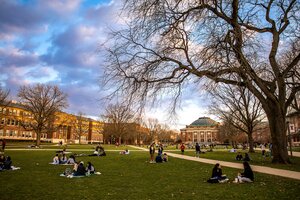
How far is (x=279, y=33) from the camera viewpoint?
19859 millimetres

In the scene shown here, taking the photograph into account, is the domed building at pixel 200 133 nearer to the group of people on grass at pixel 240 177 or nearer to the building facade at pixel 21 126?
the building facade at pixel 21 126

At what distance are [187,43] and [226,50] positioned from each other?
21.0 feet

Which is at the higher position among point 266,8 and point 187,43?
point 266,8

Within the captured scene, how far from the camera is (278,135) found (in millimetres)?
20391

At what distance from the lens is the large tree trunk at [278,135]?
20172mm

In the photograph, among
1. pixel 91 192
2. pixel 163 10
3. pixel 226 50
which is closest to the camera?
pixel 91 192

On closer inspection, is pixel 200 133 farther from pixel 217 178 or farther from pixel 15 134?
pixel 217 178

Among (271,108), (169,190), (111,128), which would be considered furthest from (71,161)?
(111,128)

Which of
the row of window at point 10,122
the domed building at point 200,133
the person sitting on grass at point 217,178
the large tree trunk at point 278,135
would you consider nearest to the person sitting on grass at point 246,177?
the person sitting on grass at point 217,178

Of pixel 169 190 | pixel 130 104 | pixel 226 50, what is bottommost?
pixel 169 190

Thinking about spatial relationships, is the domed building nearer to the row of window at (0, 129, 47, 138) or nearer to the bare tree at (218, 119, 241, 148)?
the bare tree at (218, 119, 241, 148)

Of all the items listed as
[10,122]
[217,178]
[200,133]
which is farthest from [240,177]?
[200,133]

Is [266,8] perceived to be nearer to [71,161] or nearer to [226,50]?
[226,50]

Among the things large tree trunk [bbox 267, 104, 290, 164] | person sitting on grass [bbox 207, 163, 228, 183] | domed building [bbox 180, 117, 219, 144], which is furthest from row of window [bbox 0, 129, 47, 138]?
domed building [bbox 180, 117, 219, 144]
